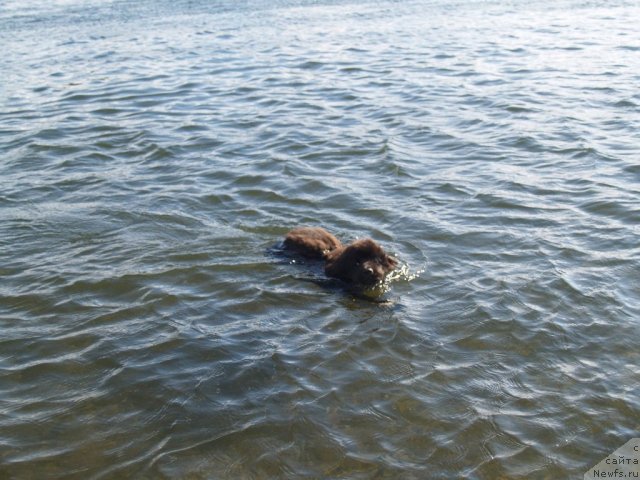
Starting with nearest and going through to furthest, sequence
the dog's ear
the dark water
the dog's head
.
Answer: the dark water < the dog's head < the dog's ear

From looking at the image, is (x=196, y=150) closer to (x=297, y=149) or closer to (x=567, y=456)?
(x=297, y=149)

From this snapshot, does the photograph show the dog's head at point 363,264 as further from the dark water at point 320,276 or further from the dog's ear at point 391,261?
the dark water at point 320,276

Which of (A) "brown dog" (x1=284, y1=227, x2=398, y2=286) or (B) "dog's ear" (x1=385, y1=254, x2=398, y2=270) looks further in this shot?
(B) "dog's ear" (x1=385, y1=254, x2=398, y2=270)

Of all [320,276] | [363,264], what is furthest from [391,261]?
[320,276]

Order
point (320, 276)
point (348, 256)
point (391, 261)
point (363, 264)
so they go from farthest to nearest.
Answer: point (320, 276), point (391, 261), point (348, 256), point (363, 264)

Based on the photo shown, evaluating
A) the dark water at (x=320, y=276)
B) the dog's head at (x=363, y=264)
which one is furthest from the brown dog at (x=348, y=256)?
the dark water at (x=320, y=276)

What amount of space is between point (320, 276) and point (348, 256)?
20.2 inches

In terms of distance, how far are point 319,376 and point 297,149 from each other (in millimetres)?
6667

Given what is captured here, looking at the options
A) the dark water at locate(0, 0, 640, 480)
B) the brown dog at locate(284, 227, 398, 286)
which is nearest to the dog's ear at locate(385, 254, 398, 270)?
the brown dog at locate(284, 227, 398, 286)

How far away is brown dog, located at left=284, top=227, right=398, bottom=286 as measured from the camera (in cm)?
794

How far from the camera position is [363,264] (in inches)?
312

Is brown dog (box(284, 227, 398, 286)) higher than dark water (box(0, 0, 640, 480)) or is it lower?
higher

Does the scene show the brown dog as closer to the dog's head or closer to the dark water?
the dog's head

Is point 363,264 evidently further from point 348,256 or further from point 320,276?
point 320,276
